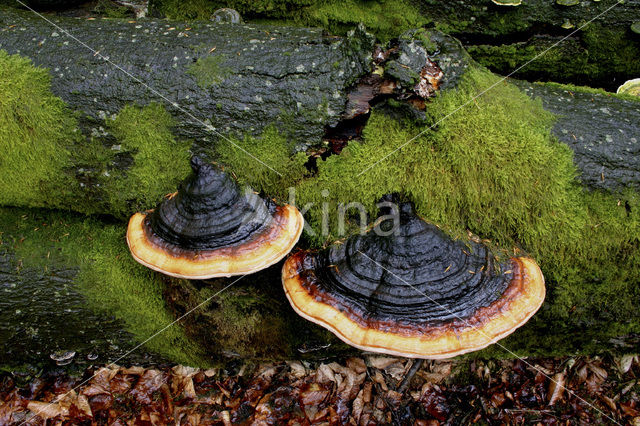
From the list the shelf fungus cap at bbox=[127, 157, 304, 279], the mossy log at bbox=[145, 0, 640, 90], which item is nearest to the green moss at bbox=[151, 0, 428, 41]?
the mossy log at bbox=[145, 0, 640, 90]

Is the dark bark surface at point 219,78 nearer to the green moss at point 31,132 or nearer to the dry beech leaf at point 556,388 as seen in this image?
the green moss at point 31,132

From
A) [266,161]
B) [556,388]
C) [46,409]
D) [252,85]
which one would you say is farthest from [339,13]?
[46,409]

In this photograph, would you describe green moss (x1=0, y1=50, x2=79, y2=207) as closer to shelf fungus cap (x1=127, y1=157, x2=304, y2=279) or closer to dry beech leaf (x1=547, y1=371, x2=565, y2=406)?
shelf fungus cap (x1=127, y1=157, x2=304, y2=279)

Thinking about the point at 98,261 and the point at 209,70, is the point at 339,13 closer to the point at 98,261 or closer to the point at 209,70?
the point at 209,70

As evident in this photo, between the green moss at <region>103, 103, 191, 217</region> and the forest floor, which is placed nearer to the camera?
the green moss at <region>103, 103, 191, 217</region>

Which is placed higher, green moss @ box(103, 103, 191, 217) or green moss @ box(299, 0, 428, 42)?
green moss @ box(299, 0, 428, 42)

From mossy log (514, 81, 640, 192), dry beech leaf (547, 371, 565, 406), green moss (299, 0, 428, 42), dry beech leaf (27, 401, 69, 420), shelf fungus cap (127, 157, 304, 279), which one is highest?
green moss (299, 0, 428, 42)
